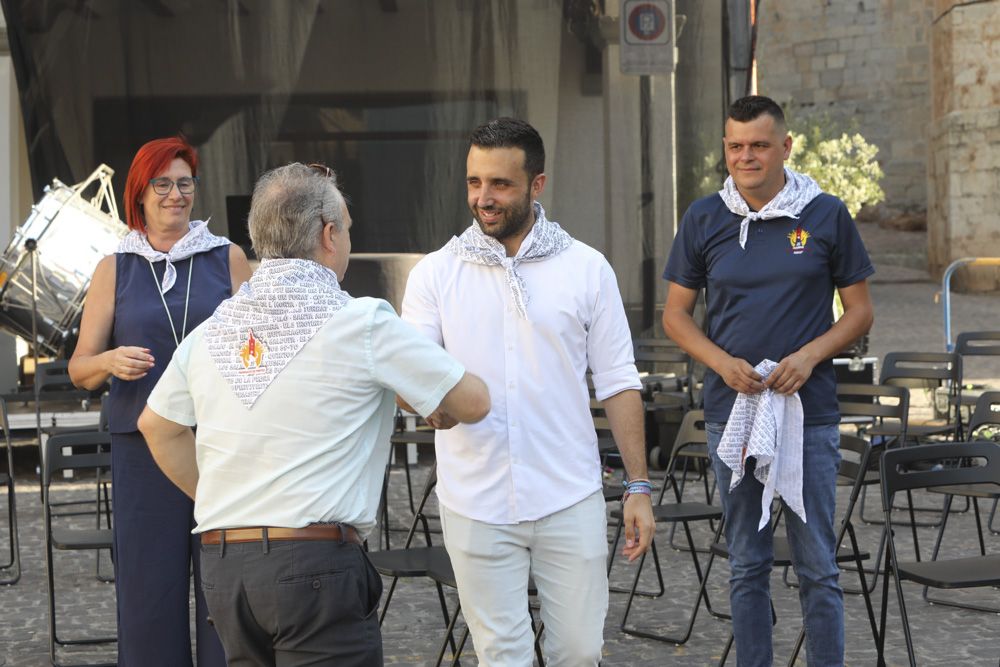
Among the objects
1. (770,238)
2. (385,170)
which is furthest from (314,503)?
(385,170)

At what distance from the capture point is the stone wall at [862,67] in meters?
34.4

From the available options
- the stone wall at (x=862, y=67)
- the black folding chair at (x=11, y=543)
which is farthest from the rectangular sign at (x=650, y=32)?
the stone wall at (x=862, y=67)

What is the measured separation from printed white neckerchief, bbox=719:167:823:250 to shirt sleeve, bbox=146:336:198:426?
6.11ft

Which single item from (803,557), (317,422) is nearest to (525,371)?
(317,422)

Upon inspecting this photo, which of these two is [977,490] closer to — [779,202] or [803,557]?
[803,557]

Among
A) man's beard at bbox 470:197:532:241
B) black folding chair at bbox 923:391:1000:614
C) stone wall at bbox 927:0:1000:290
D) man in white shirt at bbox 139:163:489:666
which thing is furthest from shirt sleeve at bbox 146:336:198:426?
stone wall at bbox 927:0:1000:290

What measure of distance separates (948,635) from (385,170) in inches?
260

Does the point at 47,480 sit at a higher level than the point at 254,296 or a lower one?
lower

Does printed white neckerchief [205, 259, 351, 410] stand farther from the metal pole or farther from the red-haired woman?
the metal pole

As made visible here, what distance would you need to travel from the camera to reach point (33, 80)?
10547 millimetres

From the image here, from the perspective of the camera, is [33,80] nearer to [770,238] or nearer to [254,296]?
[770,238]

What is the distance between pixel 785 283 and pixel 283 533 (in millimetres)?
1904

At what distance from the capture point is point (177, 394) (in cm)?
272

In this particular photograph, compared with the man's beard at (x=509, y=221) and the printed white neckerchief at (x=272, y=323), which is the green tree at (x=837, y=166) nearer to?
the man's beard at (x=509, y=221)
